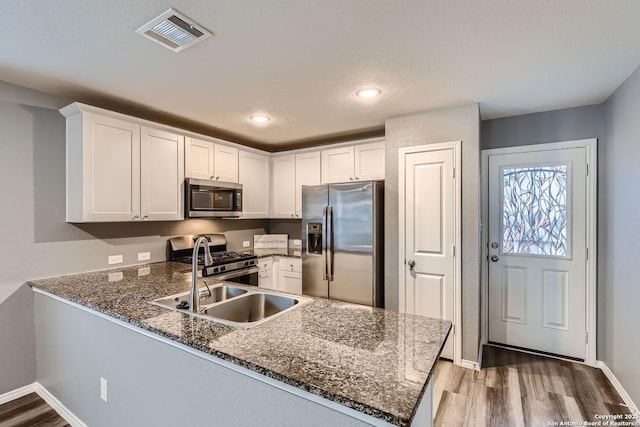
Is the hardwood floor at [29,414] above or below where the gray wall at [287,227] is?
below

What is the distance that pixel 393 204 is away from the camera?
315 cm

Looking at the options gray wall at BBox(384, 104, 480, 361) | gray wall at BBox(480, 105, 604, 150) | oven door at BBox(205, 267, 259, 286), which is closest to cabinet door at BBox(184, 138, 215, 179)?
oven door at BBox(205, 267, 259, 286)

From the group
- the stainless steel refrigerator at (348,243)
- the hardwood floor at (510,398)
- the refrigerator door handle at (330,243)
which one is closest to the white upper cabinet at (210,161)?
the stainless steel refrigerator at (348,243)

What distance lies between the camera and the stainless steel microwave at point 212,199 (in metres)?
3.21

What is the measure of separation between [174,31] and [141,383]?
1.91m

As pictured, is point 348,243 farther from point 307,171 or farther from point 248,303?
point 248,303

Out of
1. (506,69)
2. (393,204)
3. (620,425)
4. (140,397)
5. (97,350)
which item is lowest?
(620,425)

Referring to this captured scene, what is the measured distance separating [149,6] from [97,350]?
1977 mm

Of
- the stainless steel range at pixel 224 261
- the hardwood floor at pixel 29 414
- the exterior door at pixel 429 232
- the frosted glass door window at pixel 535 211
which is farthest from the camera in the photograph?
the stainless steel range at pixel 224 261

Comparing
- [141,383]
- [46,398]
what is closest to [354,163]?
[141,383]

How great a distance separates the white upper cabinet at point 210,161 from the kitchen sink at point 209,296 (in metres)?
1.59

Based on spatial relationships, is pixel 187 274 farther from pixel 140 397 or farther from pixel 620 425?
pixel 620 425

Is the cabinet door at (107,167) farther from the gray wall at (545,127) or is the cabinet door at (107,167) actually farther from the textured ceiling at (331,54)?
the gray wall at (545,127)

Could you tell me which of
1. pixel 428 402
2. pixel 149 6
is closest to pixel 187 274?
pixel 149 6
